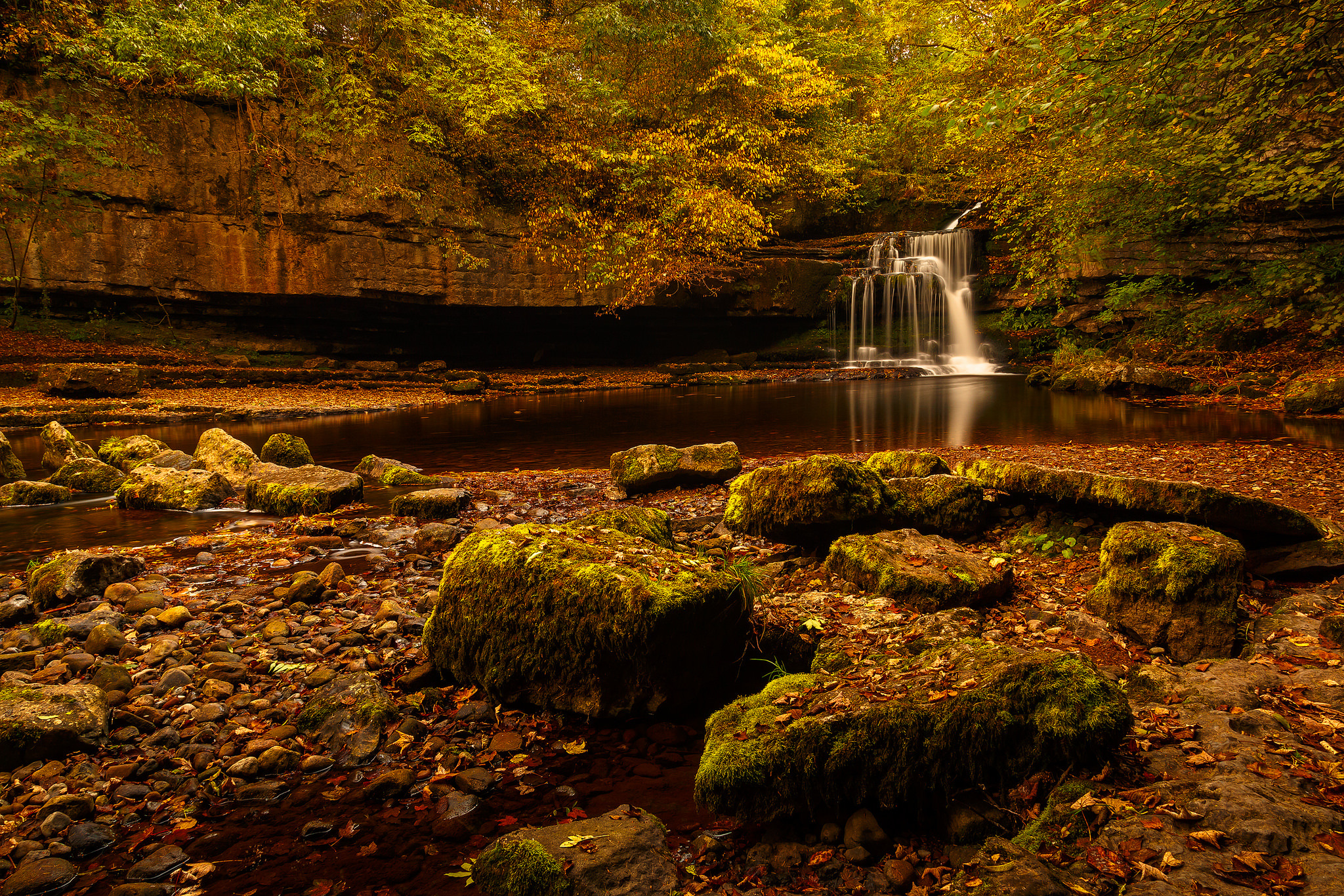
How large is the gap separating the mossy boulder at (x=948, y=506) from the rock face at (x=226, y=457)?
7678 millimetres

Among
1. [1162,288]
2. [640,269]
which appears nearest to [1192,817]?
[640,269]

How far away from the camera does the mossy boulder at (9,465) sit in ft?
29.1

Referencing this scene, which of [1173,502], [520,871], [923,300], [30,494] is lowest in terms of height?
[520,871]

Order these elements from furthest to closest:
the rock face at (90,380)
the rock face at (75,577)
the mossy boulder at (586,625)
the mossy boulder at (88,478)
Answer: the rock face at (90,380)
the mossy boulder at (88,478)
the rock face at (75,577)
the mossy boulder at (586,625)

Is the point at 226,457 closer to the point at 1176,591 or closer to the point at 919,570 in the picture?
the point at 919,570

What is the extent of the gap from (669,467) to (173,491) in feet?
19.0

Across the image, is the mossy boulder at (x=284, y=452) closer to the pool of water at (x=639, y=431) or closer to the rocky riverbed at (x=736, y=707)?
the pool of water at (x=639, y=431)

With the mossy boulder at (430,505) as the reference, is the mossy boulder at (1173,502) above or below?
above

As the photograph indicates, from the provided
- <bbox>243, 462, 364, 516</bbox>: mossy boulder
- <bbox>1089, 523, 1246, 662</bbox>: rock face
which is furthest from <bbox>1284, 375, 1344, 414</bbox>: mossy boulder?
<bbox>243, 462, 364, 516</bbox>: mossy boulder

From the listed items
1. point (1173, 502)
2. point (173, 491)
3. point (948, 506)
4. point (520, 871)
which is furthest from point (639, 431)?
point (520, 871)

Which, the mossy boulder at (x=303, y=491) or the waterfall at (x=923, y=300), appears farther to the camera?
the waterfall at (x=923, y=300)

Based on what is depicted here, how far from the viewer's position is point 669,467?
7.71 meters

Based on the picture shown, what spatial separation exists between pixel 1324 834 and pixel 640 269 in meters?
21.0

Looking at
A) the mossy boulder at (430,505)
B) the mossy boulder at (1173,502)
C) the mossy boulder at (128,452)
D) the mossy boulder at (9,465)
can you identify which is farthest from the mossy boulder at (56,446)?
the mossy boulder at (1173,502)
